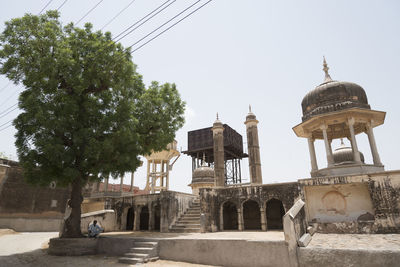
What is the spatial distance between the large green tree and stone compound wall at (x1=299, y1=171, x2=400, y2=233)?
33.0ft

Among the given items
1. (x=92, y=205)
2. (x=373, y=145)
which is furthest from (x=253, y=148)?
(x=92, y=205)

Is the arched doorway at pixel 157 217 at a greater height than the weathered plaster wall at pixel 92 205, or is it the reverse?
the weathered plaster wall at pixel 92 205

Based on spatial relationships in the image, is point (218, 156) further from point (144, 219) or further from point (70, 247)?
point (70, 247)

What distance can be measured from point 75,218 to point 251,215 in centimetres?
1096

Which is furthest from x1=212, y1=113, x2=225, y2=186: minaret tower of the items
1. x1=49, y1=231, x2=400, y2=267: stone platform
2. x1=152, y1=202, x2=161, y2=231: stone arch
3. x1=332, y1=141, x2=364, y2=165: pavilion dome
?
x1=49, y1=231, x2=400, y2=267: stone platform

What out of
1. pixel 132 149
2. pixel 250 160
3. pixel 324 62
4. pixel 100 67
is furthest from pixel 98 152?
pixel 324 62

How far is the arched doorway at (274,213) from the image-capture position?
1644 centimetres

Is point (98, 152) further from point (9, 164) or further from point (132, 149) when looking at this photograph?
point (9, 164)

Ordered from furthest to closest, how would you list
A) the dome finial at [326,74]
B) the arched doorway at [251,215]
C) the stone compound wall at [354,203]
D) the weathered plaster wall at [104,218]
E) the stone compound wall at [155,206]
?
the dome finial at [326,74] < the weathered plaster wall at [104,218] < the arched doorway at [251,215] < the stone compound wall at [155,206] < the stone compound wall at [354,203]

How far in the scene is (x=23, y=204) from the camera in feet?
81.9

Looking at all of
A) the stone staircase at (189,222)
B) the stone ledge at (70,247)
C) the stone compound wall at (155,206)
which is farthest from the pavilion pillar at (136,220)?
the stone ledge at (70,247)

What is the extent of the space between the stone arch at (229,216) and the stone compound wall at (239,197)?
947 millimetres

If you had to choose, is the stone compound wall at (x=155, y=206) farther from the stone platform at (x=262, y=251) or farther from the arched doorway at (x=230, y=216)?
the stone platform at (x=262, y=251)

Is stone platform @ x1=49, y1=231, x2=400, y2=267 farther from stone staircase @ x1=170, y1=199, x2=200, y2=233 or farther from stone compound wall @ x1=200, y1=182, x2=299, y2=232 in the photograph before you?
stone compound wall @ x1=200, y1=182, x2=299, y2=232
